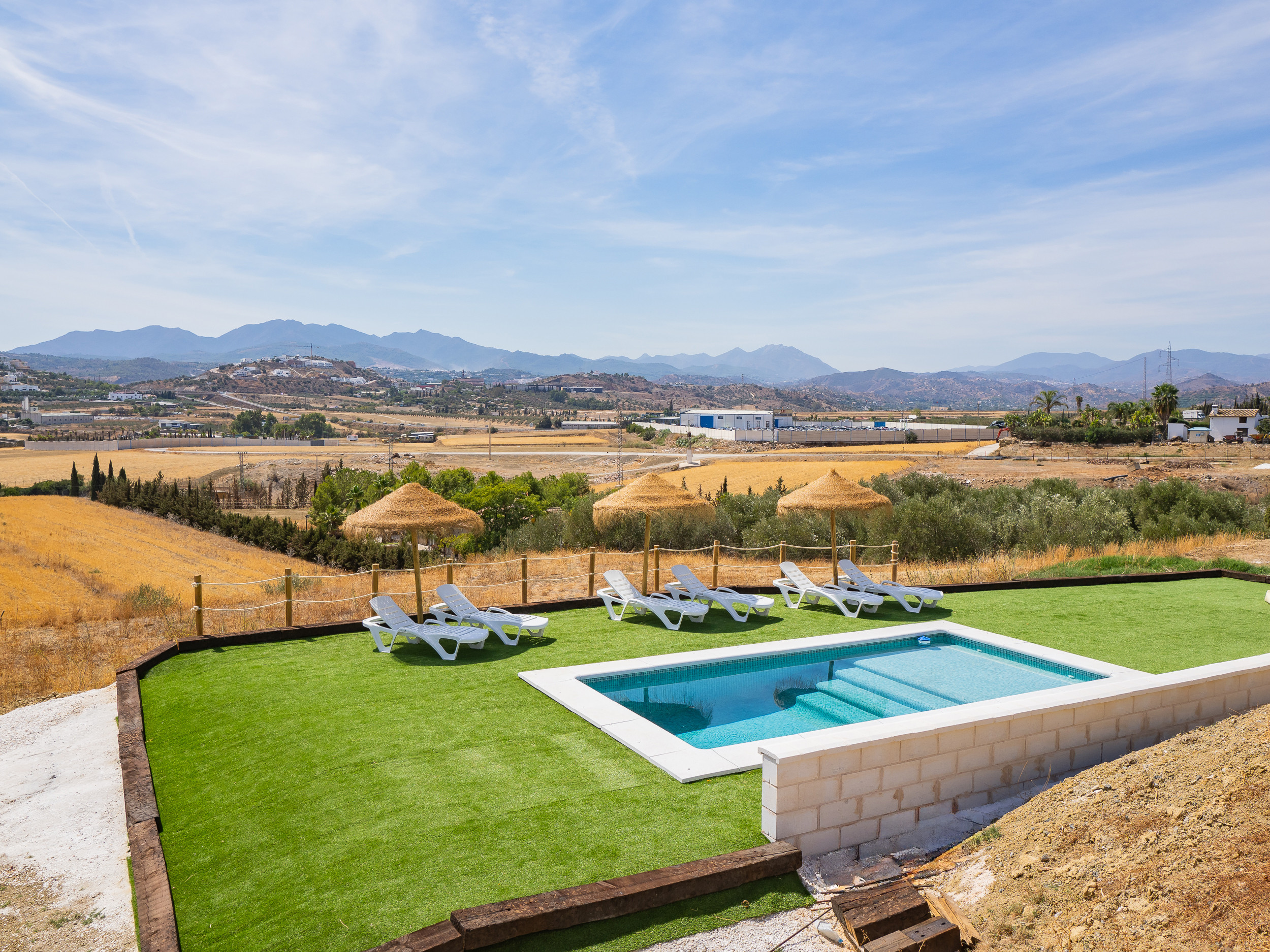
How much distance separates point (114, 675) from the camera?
344 inches

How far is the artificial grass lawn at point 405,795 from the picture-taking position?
4109mm

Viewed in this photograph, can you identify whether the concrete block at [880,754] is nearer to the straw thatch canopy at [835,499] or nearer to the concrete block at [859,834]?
the concrete block at [859,834]

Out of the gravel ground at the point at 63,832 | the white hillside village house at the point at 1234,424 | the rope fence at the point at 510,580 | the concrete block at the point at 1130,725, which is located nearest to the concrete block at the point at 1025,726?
the concrete block at the point at 1130,725

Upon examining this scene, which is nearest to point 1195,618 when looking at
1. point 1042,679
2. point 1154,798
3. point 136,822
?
point 1042,679

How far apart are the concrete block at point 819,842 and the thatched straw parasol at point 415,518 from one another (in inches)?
209

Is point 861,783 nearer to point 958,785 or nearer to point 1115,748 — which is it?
point 958,785

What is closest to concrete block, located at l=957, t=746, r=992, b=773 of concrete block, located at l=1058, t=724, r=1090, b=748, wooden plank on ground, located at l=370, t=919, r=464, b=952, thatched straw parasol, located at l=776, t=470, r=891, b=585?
concrete block, located at l=1058, t=724, r=1090, b=748

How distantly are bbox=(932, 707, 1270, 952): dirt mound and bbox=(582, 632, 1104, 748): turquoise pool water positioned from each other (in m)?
2.71

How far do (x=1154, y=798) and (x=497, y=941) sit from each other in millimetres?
3585

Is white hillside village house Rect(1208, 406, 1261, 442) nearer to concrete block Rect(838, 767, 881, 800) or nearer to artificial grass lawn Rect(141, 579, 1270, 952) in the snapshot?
artificial grass lawn Rect(141, 579, 1270, 952)

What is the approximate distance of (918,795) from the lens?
5.04 meters

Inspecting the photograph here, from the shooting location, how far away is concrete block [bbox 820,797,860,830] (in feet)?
15.5

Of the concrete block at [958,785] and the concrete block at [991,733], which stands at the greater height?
the concrete block at [991,733]

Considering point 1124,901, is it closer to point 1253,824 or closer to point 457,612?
point 1253,824
